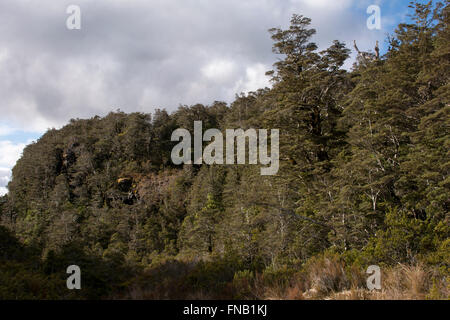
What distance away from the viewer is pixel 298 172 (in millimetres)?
14773

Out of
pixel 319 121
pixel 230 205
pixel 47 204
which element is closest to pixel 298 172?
pixel 319 121

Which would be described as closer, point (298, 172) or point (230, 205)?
point (298, 172)

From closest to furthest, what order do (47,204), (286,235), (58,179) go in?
1. (286,235)
2. (47,204)
3. (58,179)

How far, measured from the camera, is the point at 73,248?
10.4m

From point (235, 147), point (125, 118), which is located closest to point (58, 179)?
point (125, 118)

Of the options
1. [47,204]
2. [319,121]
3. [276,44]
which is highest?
[276,44]

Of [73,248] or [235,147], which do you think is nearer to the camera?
[73,248]

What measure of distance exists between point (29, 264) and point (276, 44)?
48.8 feet

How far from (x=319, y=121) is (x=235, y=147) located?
76.5 ft

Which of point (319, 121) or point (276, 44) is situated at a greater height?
point (276, 44)
